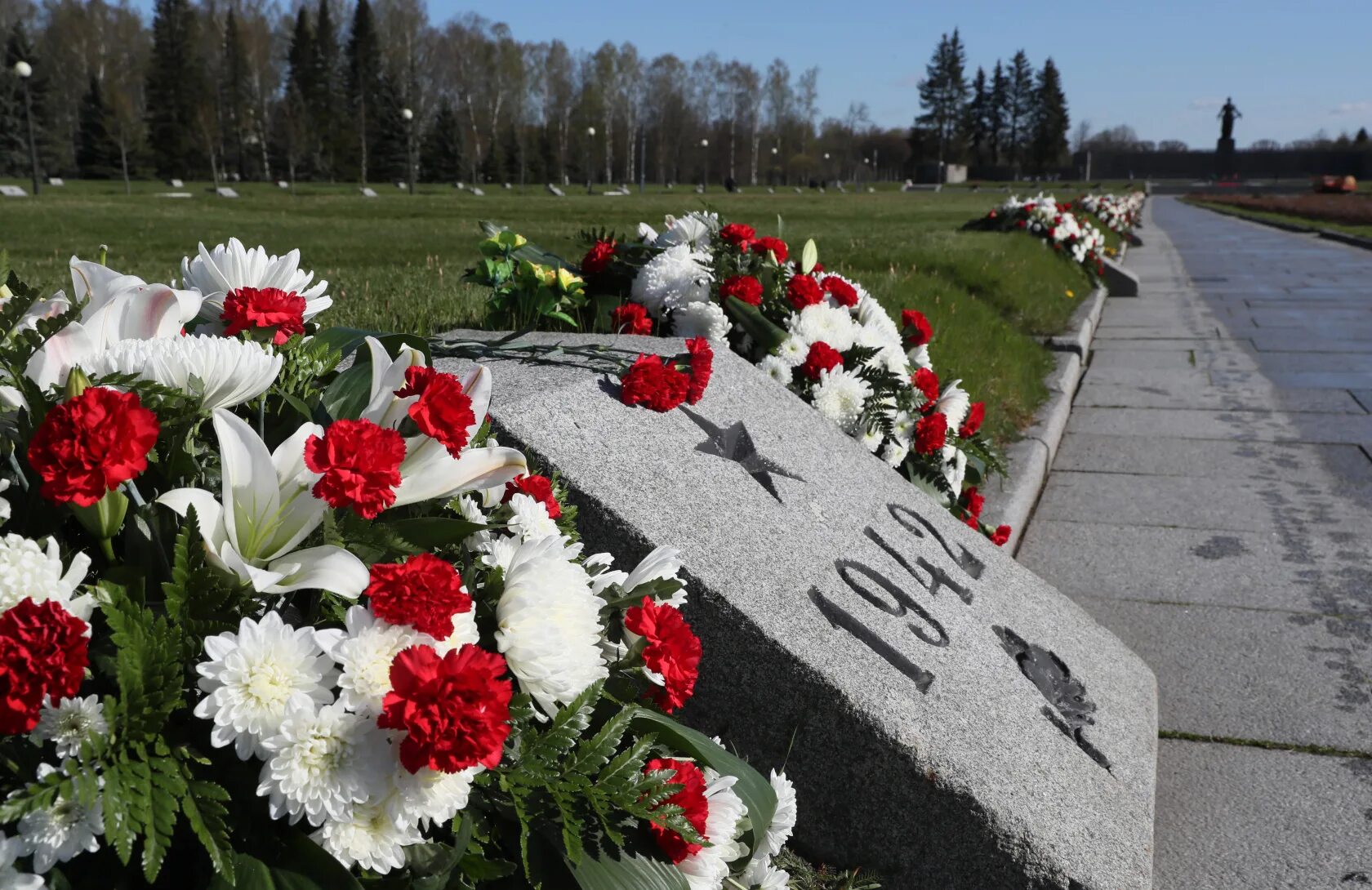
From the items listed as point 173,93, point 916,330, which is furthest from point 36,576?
point 173,93

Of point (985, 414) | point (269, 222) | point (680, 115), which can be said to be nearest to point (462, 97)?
point (680, 115)

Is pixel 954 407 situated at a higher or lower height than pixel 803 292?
lower

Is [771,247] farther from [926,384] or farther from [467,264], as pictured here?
[467,264]

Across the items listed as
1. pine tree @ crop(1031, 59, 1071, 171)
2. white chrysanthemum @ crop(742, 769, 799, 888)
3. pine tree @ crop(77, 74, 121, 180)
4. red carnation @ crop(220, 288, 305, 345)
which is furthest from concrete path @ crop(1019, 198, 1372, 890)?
pine tree @ crop(1031, 59, 1071, 171)

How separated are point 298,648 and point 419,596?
129mm

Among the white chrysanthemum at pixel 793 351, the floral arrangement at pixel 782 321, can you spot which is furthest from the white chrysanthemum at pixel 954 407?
the white chrysanthemum at pixel 793 351

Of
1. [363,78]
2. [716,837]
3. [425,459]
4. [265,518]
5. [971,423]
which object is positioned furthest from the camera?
[363,78]

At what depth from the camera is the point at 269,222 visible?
18.0 m

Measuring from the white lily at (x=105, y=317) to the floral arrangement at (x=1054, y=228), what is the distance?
12.0m

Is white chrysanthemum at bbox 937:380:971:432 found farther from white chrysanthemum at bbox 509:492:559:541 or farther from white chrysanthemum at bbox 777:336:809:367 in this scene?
white chrysanthemum at bbox 509:492:559:541

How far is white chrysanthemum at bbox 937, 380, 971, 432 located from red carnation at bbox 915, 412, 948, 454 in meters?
0.18

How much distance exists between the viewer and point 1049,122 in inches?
3898

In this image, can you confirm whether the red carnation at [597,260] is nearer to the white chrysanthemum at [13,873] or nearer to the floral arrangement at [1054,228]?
the white chrysanthemum at [13,873]

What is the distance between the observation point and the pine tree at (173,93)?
2142 inches
